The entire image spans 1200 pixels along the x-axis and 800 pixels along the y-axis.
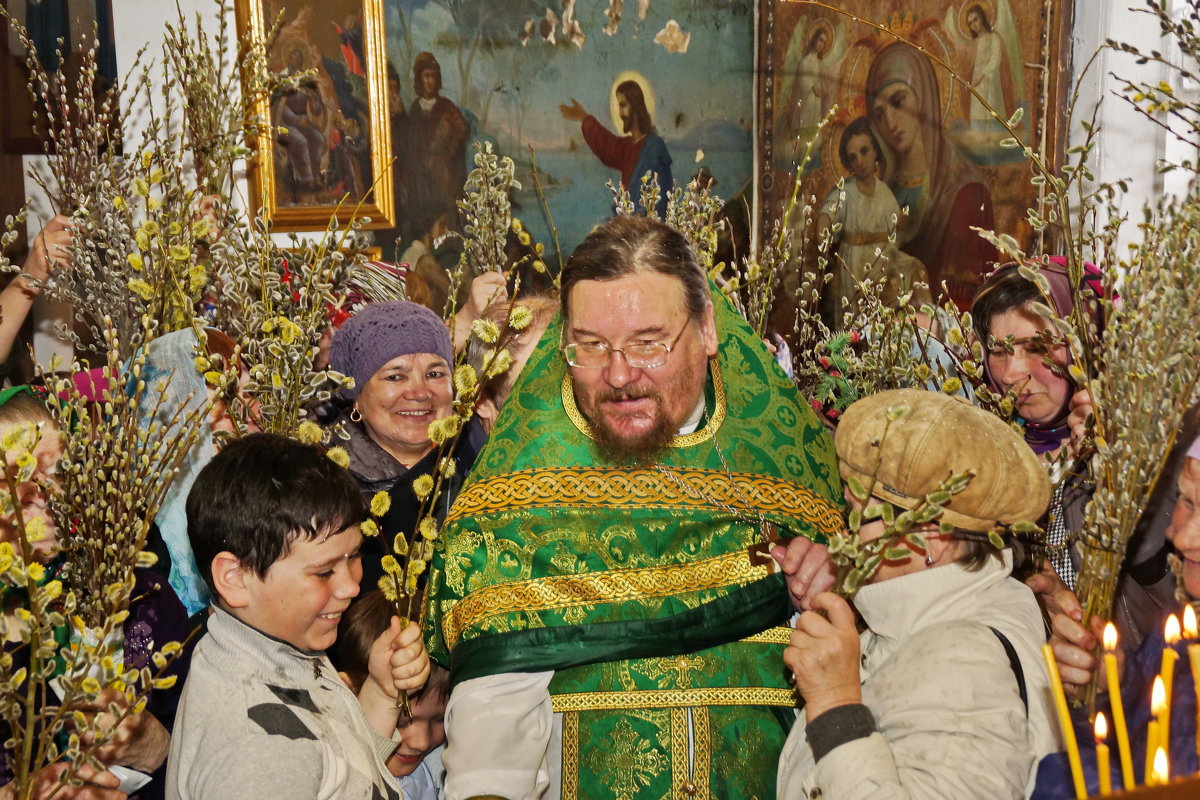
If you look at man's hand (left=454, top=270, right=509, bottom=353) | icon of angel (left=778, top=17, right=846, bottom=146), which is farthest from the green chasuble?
icon of angel (left=778, top=17, right=846, bottom=146)

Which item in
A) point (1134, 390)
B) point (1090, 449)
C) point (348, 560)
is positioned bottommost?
point (348, 560)

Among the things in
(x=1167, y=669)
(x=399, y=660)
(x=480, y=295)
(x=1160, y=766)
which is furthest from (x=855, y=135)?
(x=1160, y=766)

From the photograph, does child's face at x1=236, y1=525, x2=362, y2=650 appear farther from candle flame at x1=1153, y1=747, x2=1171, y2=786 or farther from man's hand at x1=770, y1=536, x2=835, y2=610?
candle flame at x1=1153, y1=747, x2=1171, y2=786

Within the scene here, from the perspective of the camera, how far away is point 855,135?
7.46 m

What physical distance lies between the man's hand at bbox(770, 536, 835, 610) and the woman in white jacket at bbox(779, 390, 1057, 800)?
1.14ft

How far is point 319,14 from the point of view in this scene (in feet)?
24.0

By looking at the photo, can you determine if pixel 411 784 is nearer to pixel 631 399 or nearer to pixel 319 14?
pixel 631 399

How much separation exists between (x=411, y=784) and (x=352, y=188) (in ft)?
16.1

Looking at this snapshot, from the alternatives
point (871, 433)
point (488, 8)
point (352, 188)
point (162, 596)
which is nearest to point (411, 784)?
point (162, 596)

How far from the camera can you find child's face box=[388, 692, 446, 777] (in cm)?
316

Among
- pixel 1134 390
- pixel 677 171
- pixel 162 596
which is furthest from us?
pixel 677 171

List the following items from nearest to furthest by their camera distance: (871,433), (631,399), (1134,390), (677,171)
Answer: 1. (1134,390)
2. (871,433)
3. (631,399)
4. (677,171)

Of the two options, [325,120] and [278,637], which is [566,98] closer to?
[325,120]

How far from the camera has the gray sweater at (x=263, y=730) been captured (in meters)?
2.27
